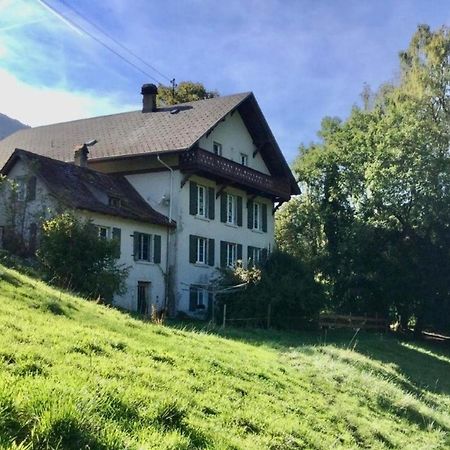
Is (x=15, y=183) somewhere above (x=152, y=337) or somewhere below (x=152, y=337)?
above

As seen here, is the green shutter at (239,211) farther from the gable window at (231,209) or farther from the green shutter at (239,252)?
the green shutter at (239,252)

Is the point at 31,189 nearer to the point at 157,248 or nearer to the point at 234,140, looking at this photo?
the point at 157,248

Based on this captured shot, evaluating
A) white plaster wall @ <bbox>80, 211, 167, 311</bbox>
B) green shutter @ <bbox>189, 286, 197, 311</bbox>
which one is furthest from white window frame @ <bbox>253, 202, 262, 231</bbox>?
white plaster wall @ <bbox>80, 211, 167, 311</bbox>

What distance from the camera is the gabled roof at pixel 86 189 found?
1069 inches

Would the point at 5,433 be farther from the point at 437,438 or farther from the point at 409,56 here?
the point at 409,56

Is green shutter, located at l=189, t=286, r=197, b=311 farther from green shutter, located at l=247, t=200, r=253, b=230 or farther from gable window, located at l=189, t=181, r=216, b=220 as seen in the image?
green shutter, located at l=247, t=200, r=253, b=230

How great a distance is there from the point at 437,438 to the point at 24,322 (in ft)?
26.9

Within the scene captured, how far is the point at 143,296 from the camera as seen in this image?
30609 mm

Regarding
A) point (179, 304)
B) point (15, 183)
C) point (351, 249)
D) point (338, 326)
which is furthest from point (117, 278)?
point (351, 249)

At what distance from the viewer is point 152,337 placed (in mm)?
12898

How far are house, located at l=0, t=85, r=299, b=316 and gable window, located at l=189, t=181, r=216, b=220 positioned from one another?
0.17 feet

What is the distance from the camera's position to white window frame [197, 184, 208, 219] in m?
33.9

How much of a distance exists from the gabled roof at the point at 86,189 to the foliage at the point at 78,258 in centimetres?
430

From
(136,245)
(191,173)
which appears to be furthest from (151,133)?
(136,245)
